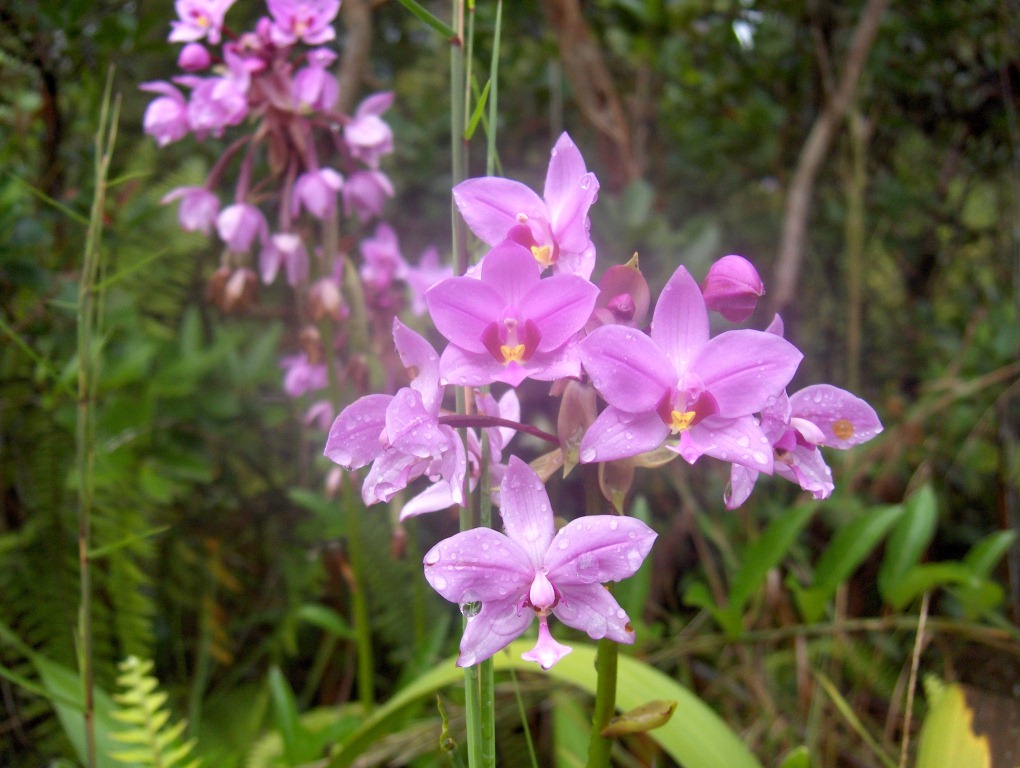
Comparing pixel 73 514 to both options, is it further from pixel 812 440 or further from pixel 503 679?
pixel 812 440

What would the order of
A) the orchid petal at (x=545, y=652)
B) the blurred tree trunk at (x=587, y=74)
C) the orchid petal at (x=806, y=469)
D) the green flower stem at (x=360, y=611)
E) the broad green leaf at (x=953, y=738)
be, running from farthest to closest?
1. the blurred tree trunk at (x=587, y=74)
2. the green flower stem at (x=360, y=611)
3. the broad green leaf at (x=953, y=738)
4. the orchid petal at (x=806, y=469)
5. the orchid petal at (x=545, y=652)

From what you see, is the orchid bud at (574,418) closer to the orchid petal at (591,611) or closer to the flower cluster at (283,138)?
the orchid petal at (591,611)

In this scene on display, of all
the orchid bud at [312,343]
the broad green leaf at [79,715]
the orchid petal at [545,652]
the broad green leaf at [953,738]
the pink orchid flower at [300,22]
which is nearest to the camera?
the orchid petal at [545,652]

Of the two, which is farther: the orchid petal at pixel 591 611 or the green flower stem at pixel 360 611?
the green flower stem at pixel 360 611

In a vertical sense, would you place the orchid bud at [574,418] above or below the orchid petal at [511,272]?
below

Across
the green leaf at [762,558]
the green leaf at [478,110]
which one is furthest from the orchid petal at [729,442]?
the green leaf at [762,558]

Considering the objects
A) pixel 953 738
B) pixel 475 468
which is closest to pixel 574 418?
pixel 475 468

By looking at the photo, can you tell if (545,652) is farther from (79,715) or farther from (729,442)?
(79,715)
